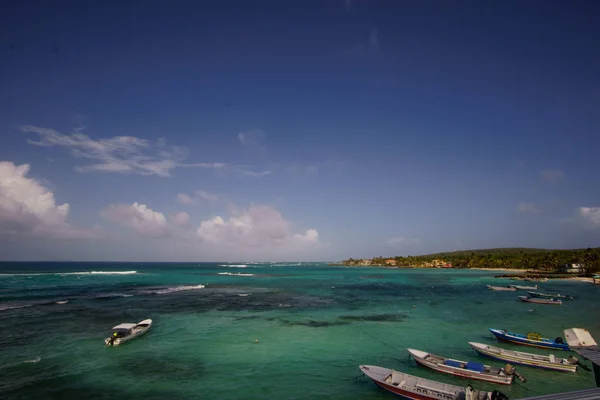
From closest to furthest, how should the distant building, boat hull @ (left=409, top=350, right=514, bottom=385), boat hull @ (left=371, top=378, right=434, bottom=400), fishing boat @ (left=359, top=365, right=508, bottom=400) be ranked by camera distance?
fishing boat @ (left=359, top=365, right=508, bottom=400)
boat hull @ (left=371, top=378, right=434, bottom=400)
boat hull @ (left=409, top=350, right=514, bottom=385)
the distant building

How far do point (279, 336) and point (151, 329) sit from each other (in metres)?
14.9

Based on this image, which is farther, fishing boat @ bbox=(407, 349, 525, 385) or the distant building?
the distant building

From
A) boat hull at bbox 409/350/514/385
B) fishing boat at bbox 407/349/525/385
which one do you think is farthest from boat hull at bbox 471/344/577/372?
boat hull at bbox 409/350/514/385

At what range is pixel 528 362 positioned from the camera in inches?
984

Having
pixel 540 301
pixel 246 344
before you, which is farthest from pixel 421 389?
pixel 540 301

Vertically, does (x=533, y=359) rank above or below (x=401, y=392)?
below

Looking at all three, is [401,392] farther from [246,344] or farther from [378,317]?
[378,317]

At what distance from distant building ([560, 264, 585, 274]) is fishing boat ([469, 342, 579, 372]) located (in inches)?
5326

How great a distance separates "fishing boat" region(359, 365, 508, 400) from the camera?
17.5 metres

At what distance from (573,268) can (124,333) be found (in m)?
162

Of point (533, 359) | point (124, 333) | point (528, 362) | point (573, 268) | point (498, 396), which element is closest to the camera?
point (498, 396)

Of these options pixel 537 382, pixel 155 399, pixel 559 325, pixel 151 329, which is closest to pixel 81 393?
pixel 155 399

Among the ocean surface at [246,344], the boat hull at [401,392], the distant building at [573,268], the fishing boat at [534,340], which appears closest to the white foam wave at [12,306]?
the ocean surface at [246,344]

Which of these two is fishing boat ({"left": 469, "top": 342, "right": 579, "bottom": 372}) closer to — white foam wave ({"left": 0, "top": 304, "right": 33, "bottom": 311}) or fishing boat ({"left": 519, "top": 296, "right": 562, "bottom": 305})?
fishing boat ({"left": 519, "top": 296, "right": 562, "bottom": 305})
